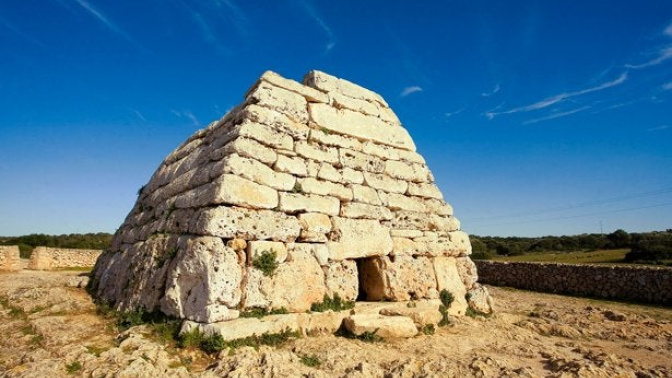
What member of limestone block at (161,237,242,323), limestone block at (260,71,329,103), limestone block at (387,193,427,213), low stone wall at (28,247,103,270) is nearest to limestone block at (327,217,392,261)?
limestone block at (387,193,427,213)

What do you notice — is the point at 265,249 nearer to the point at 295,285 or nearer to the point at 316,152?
the point at 295,285

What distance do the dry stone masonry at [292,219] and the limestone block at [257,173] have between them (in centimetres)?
2

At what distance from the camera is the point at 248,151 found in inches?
222

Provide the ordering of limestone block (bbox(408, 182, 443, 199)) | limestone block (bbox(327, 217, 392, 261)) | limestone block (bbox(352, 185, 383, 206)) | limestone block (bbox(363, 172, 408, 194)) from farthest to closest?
limestone block (bbox(408, 182, 443, 199)), limestone block (bbox(363, 172, 408, 194)), limestone block (bbox(352, 185, 383, 206)), limestone block (bbox(327, 217, 392, 261))

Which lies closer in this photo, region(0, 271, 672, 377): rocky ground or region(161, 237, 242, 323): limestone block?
region(0, 271, 672, 377): rocky ground

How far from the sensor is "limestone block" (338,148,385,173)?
684 centimetres

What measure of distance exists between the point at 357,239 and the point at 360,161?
4.94 ft

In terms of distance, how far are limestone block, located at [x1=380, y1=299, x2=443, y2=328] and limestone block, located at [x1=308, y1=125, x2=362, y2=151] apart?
2846mm

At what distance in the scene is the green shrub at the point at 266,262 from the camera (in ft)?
16.6

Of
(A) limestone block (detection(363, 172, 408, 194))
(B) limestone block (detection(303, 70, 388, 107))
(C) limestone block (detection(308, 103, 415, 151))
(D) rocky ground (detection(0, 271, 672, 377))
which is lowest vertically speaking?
(D) rocky ground (detection(0, 271, 672, 377))

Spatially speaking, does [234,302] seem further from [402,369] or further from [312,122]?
[312,122]

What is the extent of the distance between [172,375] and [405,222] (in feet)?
15.1


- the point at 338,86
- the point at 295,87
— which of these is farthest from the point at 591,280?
the point at 295,87

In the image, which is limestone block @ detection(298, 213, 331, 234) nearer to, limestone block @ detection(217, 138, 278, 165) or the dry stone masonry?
the dry stone masonry
